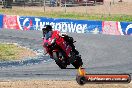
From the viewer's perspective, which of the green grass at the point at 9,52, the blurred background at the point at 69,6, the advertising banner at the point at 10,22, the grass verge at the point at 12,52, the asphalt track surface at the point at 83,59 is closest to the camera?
the asphalt track surface at the point at 83,59

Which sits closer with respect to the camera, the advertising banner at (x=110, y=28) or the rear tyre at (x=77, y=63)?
the rear tyre at (x=77, y=63)

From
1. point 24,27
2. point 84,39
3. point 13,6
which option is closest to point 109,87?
point 84,39

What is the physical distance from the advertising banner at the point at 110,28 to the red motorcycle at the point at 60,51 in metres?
49.7

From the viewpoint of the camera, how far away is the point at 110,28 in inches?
2397

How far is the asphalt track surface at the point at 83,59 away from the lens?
35.8 m

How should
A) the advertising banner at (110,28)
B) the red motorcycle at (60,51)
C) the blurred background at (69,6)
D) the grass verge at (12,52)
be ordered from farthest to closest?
the blurred background at (69,6) < the advertising banner at (110,28) < the grass verge at (12,52) < the red motorcycle at (60,51)

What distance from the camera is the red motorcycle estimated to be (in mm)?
6641

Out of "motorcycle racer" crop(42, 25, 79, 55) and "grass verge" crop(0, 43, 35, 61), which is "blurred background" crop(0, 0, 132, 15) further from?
"motorcycle racer" crop(42, 25, 79, 55)

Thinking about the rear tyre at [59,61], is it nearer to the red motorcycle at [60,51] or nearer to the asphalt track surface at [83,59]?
the red motorcycle at [60,51]

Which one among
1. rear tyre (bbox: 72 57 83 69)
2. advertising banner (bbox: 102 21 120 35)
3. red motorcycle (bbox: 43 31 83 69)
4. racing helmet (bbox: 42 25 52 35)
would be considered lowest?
advertising banner (bbox: 102 21 120 35)

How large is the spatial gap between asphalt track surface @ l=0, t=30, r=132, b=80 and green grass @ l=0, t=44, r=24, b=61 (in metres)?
1.57

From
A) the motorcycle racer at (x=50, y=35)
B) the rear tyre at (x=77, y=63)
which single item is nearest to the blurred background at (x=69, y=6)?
the rear tyre at (x=77, y=63)

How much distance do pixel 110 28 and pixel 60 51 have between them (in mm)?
54502

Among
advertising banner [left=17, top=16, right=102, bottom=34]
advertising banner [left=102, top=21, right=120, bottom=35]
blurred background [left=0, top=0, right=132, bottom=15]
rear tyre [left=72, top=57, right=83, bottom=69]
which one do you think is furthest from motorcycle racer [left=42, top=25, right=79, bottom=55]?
blurred background [left=0, top=0, right=132, bottom=15]
